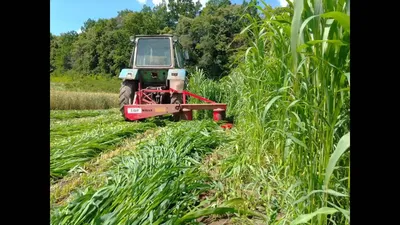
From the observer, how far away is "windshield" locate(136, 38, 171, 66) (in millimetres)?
6543

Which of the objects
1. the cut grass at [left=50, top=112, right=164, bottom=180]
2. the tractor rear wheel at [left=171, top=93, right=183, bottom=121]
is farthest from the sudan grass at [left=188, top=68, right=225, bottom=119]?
the cut grass at [left=50, top=112, right=164, bottom=180]

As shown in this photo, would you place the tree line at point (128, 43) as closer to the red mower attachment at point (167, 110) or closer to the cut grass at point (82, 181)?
the red mower attachment at point (167, 110)

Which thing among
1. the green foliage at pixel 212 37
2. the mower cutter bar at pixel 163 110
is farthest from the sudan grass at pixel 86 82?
the mower cutter bar at pixel 163 110

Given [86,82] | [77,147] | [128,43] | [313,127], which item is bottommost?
[77,147]

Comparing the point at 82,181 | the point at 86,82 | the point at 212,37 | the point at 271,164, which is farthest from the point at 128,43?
the point at 271,164

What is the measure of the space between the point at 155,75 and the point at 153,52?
0.49 metres

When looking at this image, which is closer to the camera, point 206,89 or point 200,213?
point 200,213

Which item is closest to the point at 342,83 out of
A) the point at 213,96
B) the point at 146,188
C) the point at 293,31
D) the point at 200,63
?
the point at 293,31

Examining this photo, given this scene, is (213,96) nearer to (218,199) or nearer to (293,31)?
(218,199)

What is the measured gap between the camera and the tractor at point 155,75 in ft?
19.0

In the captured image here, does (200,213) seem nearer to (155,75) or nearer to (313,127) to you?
(313,127)

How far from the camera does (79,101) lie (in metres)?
13.1

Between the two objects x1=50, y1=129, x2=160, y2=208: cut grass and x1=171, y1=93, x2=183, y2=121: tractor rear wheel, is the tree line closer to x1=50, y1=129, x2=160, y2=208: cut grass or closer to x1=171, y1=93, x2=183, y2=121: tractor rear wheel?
x1=171, y1=93, x2=183, y2=121: tractor rear wheel
